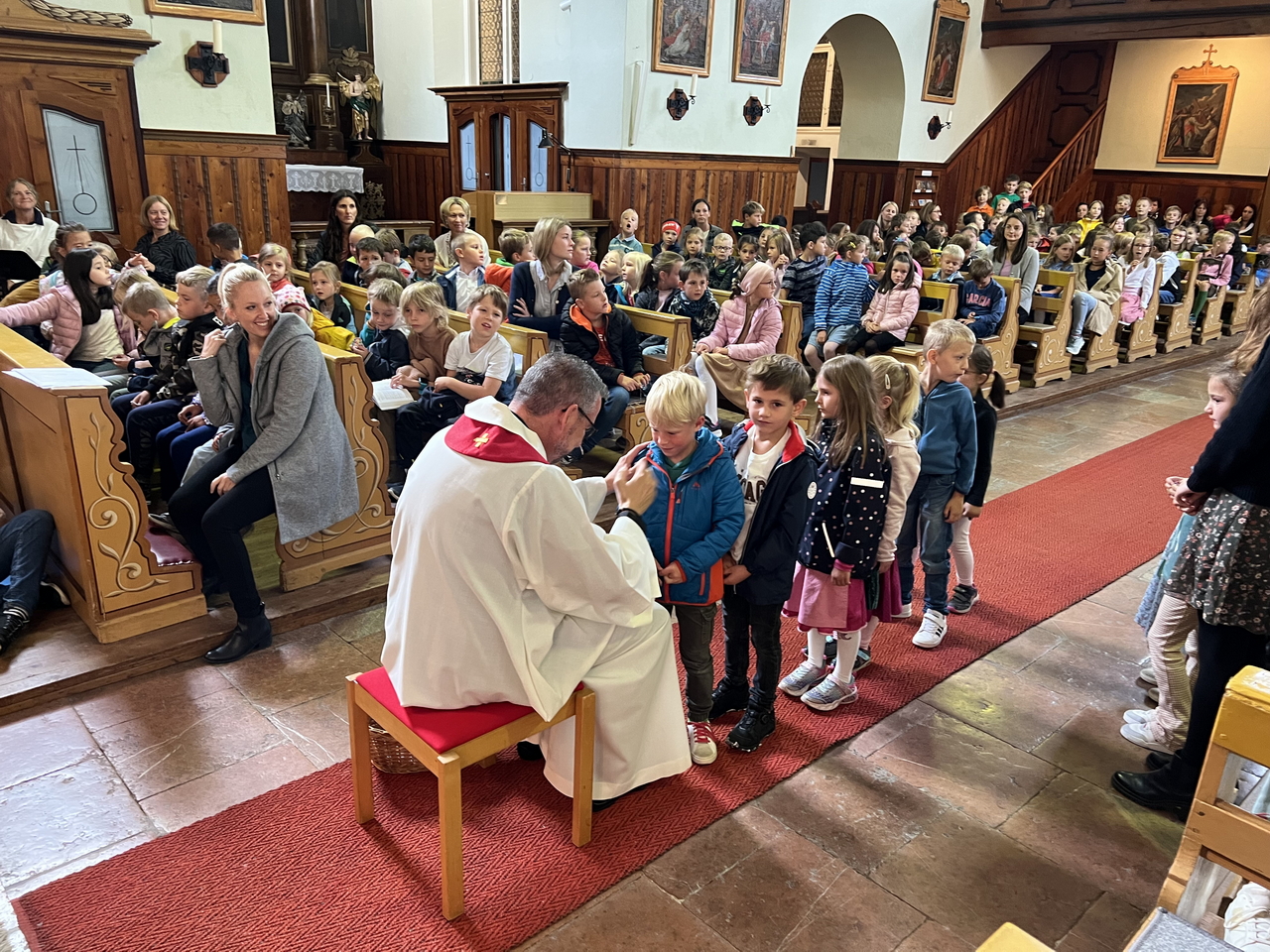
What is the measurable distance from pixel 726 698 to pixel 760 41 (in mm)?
9976

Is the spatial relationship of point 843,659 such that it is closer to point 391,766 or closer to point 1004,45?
point 391,766

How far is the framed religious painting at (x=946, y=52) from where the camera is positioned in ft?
43.3

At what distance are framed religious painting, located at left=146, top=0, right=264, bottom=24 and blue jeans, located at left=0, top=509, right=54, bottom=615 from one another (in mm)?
5770

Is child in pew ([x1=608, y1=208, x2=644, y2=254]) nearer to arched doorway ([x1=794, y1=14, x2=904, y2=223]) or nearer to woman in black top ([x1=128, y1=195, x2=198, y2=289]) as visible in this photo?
woman in black top ([x1=128, y1=195, x2=198, y2=289])

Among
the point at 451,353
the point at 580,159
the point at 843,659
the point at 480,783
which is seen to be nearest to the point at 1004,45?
the point at 580,159

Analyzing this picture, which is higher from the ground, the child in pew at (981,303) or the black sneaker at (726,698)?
the child in pew at (981,303)

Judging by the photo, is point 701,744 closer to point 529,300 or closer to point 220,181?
point 529,300

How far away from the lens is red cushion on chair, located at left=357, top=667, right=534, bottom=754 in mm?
2148

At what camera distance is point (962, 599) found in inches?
159

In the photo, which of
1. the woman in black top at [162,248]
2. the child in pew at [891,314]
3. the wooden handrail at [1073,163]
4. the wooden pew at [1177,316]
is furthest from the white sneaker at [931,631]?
the wooden handrail at [1073,163]

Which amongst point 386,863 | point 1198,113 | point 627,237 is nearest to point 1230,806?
point 386,863

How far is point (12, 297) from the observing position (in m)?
5.02

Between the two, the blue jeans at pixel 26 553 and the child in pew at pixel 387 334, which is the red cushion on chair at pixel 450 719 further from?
the child in pew at pixel 387 334

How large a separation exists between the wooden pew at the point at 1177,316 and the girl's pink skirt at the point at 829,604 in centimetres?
861
